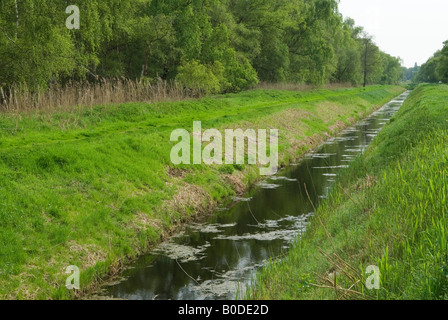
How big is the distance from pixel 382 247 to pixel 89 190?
8.16 meters

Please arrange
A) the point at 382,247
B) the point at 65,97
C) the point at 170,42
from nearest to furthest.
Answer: the point at 382,247 < the point at 65,97 < the point at 170,42

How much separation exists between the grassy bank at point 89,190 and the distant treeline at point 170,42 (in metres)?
4.08

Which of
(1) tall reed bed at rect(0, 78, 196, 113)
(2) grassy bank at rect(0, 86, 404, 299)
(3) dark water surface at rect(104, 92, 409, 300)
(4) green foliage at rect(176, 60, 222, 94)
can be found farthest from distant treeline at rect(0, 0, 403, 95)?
(3) dark water surface at rect(104, 92, 409, 300)

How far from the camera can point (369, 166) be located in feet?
49.8

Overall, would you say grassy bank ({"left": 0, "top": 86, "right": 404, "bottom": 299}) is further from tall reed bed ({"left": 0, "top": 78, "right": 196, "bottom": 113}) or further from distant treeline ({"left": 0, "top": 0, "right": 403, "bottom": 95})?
distant treeline ({"left": 0, "top": 0, "right": 403, "bottom": 95})

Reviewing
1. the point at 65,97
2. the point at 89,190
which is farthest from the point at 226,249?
the point at 65,97

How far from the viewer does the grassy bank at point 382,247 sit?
5.55 meters

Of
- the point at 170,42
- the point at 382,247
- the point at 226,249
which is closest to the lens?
the point at 382,247

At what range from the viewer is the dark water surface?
9.06m

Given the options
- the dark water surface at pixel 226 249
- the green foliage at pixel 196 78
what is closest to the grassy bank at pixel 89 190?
the dark water surface at pixel 226 249

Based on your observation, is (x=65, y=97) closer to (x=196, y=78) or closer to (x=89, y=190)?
(x=89, y=190)

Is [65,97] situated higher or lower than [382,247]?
higher

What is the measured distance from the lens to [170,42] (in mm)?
34156
